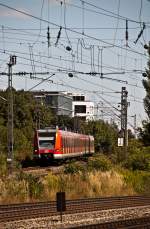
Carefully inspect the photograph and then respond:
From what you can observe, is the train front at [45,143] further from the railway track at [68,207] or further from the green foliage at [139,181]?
the railway track at [68,207]

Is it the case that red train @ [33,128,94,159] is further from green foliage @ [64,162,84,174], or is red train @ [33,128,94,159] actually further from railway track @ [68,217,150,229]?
railway track @ [68,217,150,229]

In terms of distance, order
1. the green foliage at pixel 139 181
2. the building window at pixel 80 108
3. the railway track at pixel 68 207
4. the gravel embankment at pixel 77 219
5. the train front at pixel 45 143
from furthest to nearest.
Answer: the building window at pixel 80 108 → the train front at pixel 45 143 → the green foliage at pixel 139 181 → the railway track at pixel 68 207 → the gravel embankment at pixel 77 219

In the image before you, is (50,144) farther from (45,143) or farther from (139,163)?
(139,163)

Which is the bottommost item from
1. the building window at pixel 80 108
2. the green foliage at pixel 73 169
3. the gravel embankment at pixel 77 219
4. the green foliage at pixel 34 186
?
the gravel embankment at pixel 77 219

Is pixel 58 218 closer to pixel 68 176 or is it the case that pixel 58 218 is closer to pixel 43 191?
pixel 43 191

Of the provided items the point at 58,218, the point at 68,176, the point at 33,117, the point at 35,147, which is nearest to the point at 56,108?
the point at 33,117

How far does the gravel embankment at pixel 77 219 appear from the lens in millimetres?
19605

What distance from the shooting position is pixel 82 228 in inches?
674

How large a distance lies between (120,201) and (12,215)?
8286 millimetres

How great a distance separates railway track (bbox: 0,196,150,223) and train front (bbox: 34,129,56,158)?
23.4m

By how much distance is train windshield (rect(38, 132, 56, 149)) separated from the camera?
178ft

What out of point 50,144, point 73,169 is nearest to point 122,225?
point 73,169

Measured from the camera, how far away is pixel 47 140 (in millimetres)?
54406

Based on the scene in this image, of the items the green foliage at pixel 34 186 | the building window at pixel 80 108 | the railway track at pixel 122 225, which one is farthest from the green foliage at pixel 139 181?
the building window at pixel 80 108
